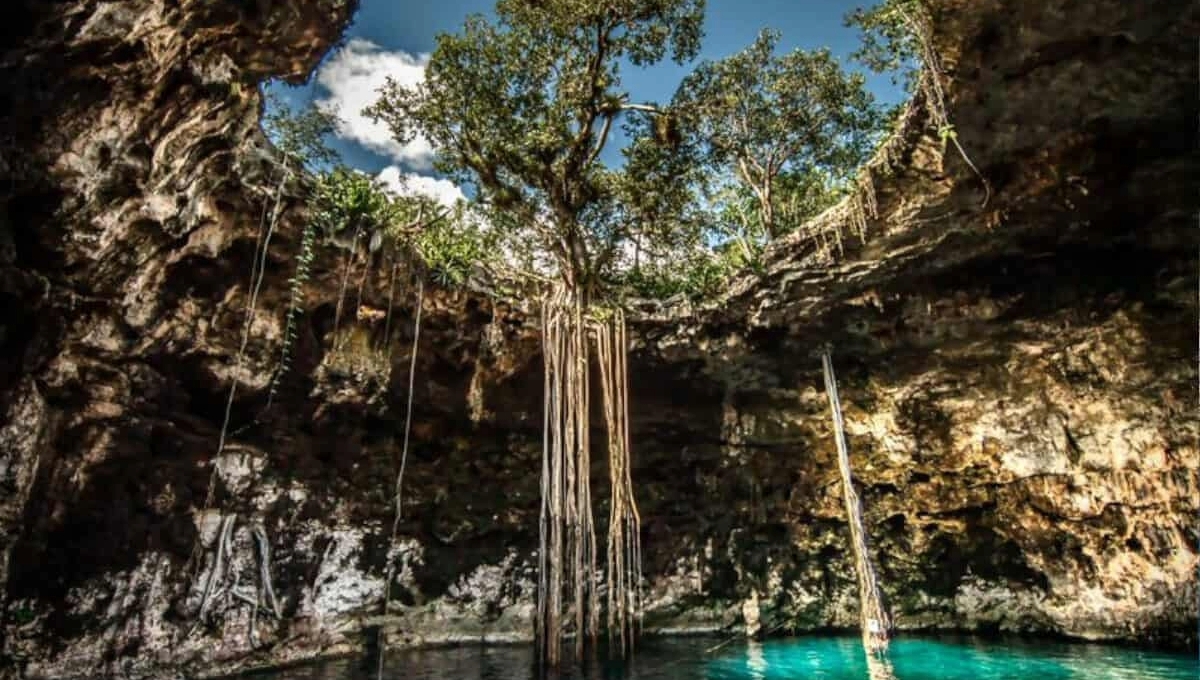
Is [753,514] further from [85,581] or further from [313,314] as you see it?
[85,581]

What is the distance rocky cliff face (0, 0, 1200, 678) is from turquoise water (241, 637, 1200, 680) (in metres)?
0.77

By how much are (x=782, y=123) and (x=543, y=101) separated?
200 inches

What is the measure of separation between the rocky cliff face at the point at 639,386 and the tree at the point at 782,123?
11.1 ft

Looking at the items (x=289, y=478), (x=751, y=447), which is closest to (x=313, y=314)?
(x=289, y=478)

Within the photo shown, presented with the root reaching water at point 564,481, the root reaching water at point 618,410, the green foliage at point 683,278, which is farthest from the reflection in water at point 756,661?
the green foliage at point 683,278

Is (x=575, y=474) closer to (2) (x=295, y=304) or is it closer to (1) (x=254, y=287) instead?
(2) (x=295, y=304)

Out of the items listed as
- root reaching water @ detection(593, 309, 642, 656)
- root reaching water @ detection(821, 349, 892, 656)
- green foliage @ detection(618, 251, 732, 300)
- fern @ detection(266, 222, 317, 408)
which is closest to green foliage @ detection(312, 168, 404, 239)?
fern @ detection(266, 222, 317, 408)

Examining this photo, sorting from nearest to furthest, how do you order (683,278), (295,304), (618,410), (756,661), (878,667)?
(295,304), (878,667), (756,661), (618,410), (683,278)

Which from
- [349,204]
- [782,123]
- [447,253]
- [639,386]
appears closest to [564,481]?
[639,386]

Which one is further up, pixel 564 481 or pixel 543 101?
pixel 543 101

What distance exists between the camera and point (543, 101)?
6914 millimetres

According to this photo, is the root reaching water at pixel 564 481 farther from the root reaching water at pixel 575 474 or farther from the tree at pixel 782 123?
the tree at pixel 782 123

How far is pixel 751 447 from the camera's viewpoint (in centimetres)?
870

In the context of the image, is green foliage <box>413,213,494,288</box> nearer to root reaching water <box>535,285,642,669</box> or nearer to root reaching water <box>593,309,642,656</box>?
root reaching water <box>535,285,642,669</box>
